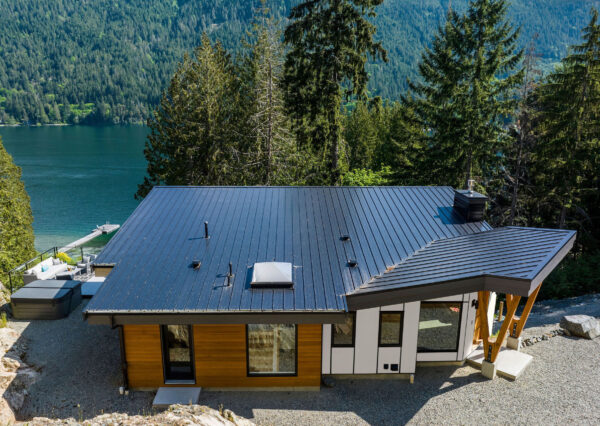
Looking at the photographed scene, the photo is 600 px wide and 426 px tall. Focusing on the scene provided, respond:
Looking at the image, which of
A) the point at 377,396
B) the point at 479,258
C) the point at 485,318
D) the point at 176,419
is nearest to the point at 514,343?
the point at 485,318

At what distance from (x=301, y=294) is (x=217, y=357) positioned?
2645 millimetres

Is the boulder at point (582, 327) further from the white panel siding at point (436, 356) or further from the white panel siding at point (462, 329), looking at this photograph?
the white panel siding at point (436, 356)

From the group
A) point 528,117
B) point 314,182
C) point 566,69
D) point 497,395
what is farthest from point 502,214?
point 497,395

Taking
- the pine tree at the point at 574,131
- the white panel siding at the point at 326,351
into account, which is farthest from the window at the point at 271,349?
→ the pine tree at the point at 574,131

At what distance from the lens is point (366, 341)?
10688 mm

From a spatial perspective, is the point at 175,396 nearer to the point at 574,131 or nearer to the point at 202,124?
the point at 202,124

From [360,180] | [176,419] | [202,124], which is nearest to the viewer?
[176,419]

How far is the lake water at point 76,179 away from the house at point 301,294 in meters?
40.9

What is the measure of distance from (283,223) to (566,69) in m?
21.7

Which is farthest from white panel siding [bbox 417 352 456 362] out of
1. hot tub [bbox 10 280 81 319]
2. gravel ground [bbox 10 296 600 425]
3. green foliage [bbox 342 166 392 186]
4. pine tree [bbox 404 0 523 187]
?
green foliage [bbox 342 166 392 186]

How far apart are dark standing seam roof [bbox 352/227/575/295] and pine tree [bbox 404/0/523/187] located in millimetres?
11395

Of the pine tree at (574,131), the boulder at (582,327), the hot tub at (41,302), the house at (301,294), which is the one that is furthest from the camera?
the pine tree at (574,131)

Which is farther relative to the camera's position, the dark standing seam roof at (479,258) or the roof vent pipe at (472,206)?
the roof vent pipe at (472,206)

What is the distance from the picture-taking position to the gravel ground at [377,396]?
962 centimetres
